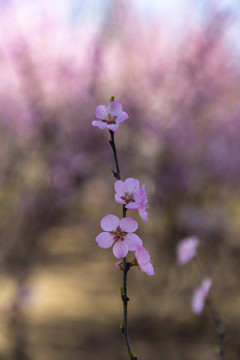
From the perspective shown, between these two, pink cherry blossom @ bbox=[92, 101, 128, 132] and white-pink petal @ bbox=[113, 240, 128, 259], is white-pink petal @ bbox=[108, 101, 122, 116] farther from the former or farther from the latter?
white-pink petal @ bbox=[113, 240, 128, 259]

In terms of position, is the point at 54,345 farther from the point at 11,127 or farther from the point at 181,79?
the point at 181,79

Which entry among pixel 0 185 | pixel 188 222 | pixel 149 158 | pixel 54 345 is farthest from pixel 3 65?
pixel 54 345

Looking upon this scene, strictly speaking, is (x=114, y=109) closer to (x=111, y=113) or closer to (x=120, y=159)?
(x=111, y=113)

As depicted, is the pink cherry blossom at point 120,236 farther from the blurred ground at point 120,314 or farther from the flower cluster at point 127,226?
the blurred ground at point 120,314

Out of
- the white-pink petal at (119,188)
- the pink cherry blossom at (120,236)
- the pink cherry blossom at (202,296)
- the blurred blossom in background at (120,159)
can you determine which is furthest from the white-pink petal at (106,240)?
the blurred blossom in background at (120,159)

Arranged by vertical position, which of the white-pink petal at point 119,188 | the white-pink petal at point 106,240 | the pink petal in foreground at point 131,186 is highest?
the pink petal in foreground at point 131,186

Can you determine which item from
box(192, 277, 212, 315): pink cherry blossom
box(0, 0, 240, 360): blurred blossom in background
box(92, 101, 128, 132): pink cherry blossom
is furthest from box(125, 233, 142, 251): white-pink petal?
box(0, 0, 240, 360): blurred blossom in background

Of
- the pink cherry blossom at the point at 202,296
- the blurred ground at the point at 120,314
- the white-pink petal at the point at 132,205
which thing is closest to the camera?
the white-pink petal at the point at 132,205
